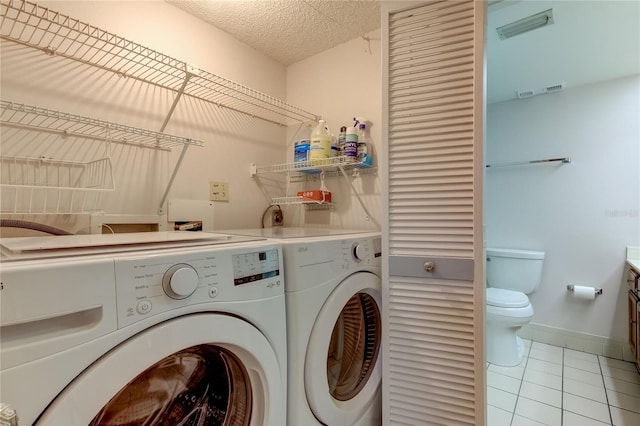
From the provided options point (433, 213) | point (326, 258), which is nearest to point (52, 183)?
point (326, 258)

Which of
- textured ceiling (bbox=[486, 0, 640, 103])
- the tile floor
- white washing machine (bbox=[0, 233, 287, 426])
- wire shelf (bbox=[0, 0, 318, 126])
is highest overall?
textured ceiling (bbox=[486, 0, 640, 103])

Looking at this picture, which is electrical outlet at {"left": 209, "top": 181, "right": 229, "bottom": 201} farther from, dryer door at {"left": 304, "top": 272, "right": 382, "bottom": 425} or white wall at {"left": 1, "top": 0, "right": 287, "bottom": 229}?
dryer door at {"left": 304, "top": 272, "right": 382, "bottom": 425}

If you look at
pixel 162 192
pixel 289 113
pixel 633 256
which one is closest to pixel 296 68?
pixel 289 113

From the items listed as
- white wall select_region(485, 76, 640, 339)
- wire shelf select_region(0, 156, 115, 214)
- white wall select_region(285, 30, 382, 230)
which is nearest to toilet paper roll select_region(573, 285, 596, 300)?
white wall select_region(485, 76, 640, 339)

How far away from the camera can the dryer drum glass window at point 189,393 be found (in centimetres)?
70

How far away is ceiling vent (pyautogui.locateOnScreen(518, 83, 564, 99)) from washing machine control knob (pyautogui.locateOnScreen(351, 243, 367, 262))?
2.31m

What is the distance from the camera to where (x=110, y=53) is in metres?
1.14

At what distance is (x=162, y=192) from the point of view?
4.82 ft

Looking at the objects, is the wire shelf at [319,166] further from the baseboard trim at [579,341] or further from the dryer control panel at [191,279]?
the baseboard trim at [579,341]

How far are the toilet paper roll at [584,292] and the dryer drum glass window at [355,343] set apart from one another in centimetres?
204

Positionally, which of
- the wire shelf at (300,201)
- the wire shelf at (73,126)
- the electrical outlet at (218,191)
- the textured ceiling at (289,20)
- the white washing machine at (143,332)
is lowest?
the white washing machine at (143,332)

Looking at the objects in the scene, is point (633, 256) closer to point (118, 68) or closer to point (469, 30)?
point (469, 30)

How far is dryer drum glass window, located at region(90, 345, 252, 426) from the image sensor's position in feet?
2.30

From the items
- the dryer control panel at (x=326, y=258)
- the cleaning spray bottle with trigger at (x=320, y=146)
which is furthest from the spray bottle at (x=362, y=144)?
the dryer control panel at (x=326, y=258)
